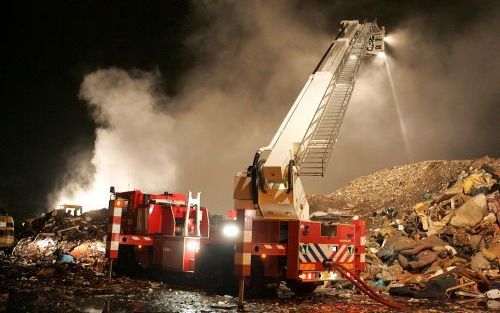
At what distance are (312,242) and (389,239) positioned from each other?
645 cm

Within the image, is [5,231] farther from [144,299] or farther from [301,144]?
[301,144]

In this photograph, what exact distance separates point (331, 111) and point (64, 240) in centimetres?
1100

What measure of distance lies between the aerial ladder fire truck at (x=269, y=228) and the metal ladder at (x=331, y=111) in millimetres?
25

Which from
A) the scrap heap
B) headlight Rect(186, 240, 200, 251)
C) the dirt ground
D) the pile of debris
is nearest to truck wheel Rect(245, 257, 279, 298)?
the dirt ground

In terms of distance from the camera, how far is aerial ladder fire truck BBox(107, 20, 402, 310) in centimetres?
750

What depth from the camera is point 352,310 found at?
7.19m

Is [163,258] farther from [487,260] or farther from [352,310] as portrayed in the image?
[487,260]

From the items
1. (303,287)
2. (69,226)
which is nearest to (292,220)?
(303,287)

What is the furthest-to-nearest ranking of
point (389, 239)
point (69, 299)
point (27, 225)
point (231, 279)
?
point (27, 225), point (389, 239), point (231, 279), point (69, 299)

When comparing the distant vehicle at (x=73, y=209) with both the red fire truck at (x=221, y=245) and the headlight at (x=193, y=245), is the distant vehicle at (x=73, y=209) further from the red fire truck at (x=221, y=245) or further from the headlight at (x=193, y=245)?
the headlight at (x=193, y=245)

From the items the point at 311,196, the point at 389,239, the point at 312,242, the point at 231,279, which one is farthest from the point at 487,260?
the point at 311,196

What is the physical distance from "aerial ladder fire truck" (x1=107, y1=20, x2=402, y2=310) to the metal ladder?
25mm

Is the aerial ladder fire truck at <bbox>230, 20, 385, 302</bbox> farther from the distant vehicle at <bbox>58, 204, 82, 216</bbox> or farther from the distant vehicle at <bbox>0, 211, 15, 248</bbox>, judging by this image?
the distant vehicle at <bbox>58, 204, 82, 216</bbox>

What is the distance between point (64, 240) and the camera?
53.8ft
